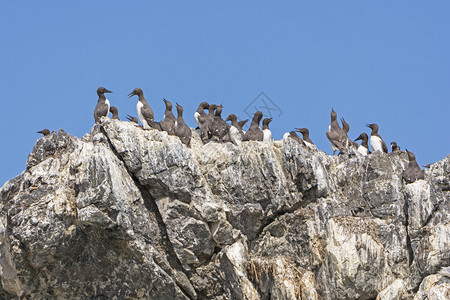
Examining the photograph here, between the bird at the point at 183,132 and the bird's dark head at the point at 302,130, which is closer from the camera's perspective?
the bird at the point at 183,132

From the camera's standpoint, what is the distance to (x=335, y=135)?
98.7 ft

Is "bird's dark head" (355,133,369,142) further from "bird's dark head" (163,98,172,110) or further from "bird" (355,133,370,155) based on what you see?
"bird's dark head" (163,98,172,110)

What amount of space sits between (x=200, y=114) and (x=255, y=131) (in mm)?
2649

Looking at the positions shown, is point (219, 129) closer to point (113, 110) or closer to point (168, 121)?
point (168, 121)

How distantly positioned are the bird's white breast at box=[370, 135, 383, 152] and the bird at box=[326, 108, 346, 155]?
1084 mm

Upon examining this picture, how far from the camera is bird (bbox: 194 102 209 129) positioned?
1109 inches

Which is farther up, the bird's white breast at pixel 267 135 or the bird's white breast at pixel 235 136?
the bird's white breast at pixel 267 135

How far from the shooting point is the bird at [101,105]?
87.9ft

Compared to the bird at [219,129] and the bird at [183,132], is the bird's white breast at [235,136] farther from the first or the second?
the bird at [183,132]

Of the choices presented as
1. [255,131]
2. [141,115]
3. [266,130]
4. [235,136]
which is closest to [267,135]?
[266,130]

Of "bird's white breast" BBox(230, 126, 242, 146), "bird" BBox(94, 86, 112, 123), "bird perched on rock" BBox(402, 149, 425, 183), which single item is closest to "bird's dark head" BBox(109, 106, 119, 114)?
"bird" BBox(94, 86, 112, 123)

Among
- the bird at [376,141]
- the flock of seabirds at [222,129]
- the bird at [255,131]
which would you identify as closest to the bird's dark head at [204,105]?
the flock of seabirds at [222,129]

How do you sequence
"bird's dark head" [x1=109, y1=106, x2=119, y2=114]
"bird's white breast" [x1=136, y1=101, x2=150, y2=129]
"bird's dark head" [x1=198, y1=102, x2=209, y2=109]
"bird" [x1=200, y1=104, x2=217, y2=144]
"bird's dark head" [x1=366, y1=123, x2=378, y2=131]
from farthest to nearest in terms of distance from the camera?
1. "bird's dark head" [x1=366, y1=123, x2=378, y2=131]
2. "bird's dark head" [x1=198, y1=102, x2=209, y2=109]
3. "bird's dark head" [x1=109, y1=106, x2=119, y2=114]
4. "bird" [x1=200, y1=104, x2=217, y2=144]
5. "bird's white breast" [x1=136, y1=101, x2=150, y2=129]

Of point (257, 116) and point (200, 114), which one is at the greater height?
point (200, 114)
